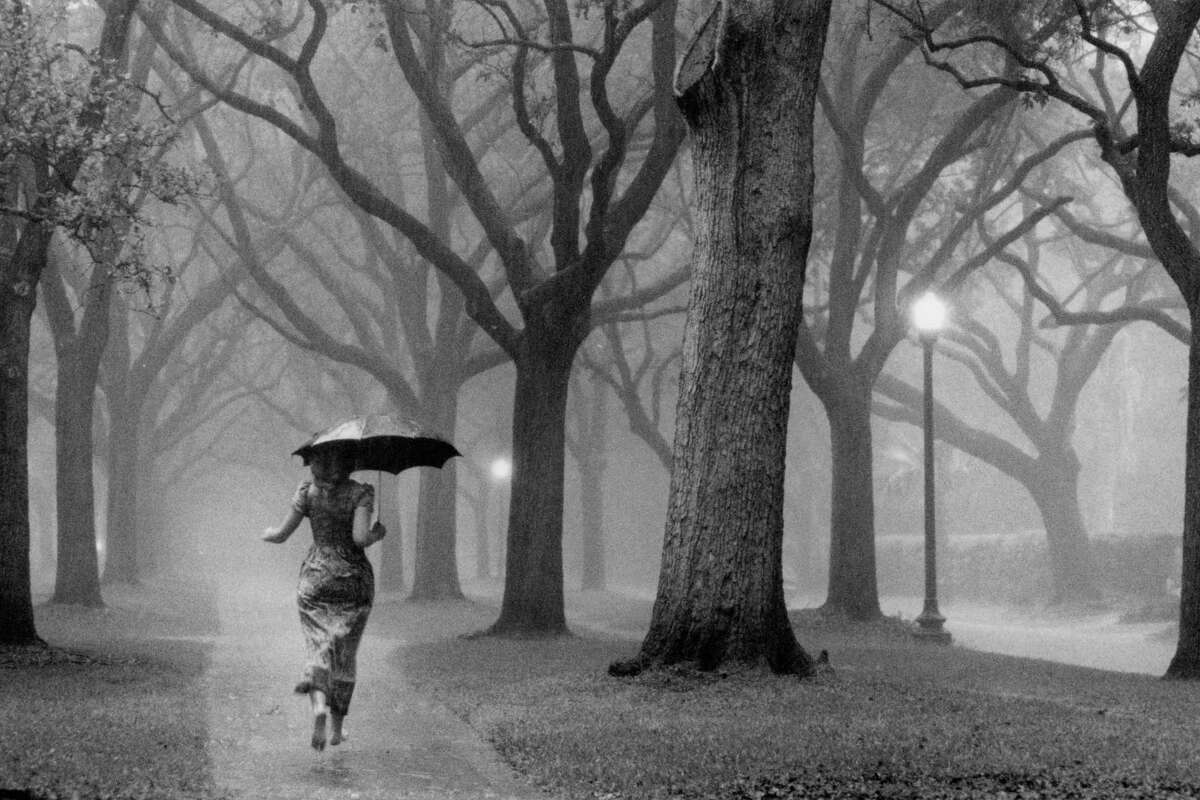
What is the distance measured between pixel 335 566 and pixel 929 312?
12787 mm

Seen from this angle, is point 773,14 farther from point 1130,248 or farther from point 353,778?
point 1130,248

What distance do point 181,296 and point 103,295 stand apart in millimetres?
17981

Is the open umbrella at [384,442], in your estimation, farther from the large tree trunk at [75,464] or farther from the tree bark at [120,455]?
the tree bark at [120,455]

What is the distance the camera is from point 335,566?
9641 millimetres

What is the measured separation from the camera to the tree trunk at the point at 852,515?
2211cm

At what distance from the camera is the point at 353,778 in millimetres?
8430

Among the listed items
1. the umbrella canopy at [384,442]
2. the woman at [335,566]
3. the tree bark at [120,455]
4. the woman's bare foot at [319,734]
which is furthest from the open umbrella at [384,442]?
the tree bark at [120,455]

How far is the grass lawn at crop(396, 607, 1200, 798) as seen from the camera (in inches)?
314

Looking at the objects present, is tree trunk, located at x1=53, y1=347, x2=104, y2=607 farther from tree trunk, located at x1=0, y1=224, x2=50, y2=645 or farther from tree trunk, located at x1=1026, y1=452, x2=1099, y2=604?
tree trunk, located at x1=1026, y1=452, x2=1099, y2=604

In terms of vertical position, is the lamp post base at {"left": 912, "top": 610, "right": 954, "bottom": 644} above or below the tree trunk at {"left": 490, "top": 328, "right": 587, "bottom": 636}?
below

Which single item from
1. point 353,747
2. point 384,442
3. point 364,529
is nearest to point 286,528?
point 364,529

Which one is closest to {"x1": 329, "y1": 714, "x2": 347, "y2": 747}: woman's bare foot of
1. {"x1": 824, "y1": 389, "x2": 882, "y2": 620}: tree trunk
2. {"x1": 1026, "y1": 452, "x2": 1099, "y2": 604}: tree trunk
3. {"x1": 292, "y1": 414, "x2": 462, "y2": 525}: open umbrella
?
{"x1": 292, "y1": 414, "x2": 462, "y2": 525}: open umbrella

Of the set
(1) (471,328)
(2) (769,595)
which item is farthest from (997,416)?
(2) (769,595)

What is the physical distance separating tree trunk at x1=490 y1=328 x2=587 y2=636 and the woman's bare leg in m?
9.89
